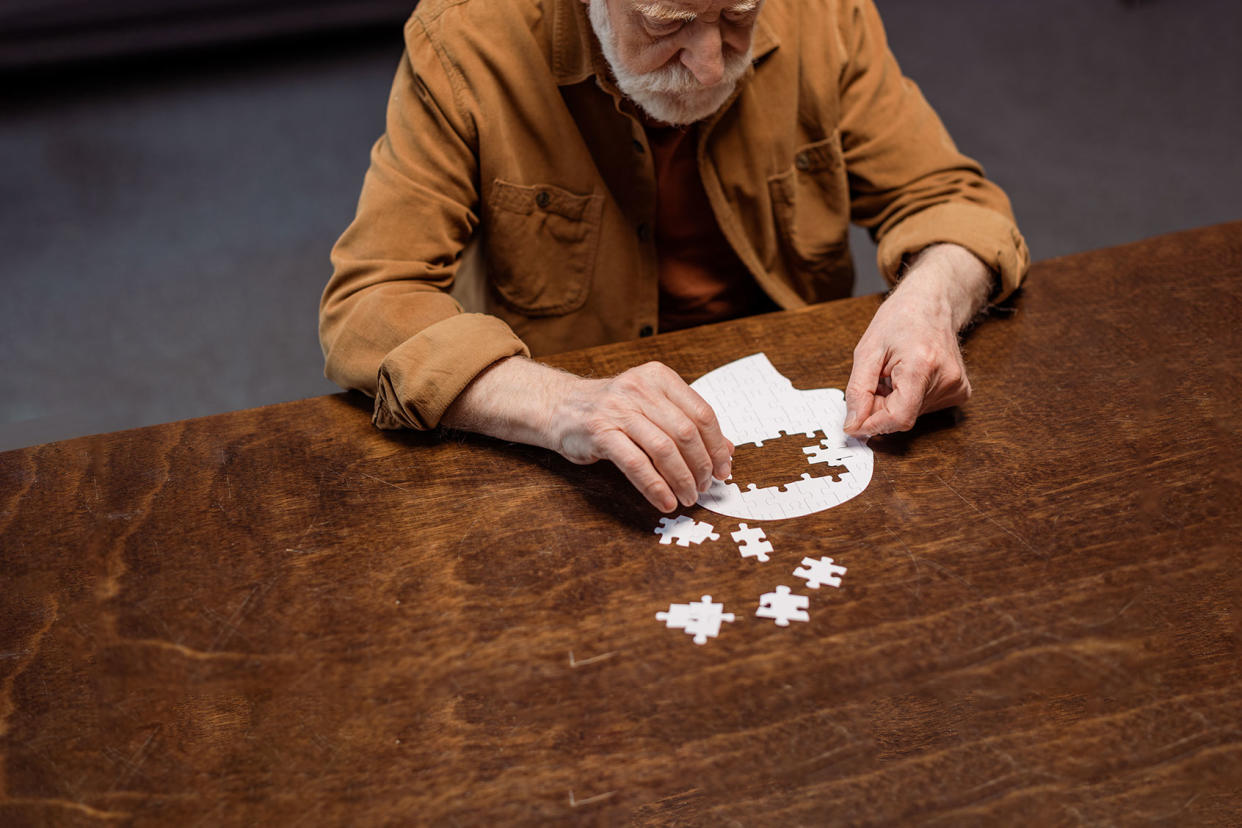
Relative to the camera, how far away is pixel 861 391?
1.63 m

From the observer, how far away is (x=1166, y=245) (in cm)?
204

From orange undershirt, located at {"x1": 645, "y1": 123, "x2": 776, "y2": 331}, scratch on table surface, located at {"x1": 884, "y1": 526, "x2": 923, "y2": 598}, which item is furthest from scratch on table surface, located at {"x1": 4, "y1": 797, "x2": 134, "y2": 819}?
orange undershirt, located at {"x1": 645, "y1": 123, "x2": 776, "y2": 331}

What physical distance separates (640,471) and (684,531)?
11 cm

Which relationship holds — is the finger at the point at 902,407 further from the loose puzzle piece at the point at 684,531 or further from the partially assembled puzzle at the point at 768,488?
the loose puzzle piece at the point at 684,531

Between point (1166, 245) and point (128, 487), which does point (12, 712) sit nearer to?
point (128, 487)

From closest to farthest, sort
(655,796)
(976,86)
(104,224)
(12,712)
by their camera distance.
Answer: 1. (655,796)
2. (12,712)
3. (104,224)
4. (976,86)

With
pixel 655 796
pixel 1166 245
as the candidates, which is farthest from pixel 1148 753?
pixel 1166 245

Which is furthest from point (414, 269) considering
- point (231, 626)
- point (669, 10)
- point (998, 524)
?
point (998, 524)

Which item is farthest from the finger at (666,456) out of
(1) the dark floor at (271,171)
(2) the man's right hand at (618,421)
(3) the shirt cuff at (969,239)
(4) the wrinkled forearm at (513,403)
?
(1) the dark floor at (271,171)

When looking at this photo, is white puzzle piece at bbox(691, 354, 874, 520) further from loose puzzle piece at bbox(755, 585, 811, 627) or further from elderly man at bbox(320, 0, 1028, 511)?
loose puzzle piece at bbox(755, 585, 811, 627)

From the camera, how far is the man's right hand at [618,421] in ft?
4.86

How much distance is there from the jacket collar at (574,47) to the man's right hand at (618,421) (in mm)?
649

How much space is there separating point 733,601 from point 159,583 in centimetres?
83

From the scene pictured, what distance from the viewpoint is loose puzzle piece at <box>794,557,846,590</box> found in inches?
54.1
